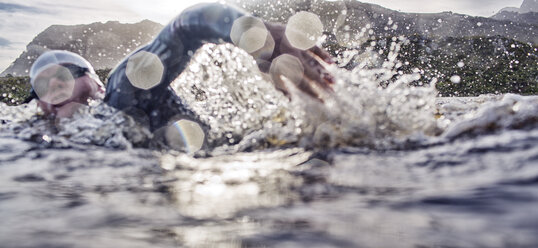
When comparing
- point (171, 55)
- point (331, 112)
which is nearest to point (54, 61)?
point (171, 55)

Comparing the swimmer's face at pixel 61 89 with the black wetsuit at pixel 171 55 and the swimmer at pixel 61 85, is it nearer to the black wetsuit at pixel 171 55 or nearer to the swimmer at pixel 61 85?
the swimmer at pixel 61 85

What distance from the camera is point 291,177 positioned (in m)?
2.00

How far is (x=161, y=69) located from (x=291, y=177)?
1942 millimetres

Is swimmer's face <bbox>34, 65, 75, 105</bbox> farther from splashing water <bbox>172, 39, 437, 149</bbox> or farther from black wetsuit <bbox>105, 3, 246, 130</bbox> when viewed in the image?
splashing water <bbox>172, 39, 437, 149</bbox>

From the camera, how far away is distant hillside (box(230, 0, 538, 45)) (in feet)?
136

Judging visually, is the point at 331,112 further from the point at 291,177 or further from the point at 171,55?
the point at 171,55

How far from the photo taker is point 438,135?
2.38 m

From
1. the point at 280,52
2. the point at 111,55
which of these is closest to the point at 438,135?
the point at 280,52

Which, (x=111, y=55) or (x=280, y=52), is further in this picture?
(x=111, y=55)

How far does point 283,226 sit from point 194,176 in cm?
106

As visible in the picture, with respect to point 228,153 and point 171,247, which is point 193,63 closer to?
point 228,153

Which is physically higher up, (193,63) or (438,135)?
(193,63)

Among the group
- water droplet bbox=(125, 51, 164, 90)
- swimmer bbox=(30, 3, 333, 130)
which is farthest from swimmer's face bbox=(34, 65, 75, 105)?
water droplet bbox=(125, 51, 164, 90)

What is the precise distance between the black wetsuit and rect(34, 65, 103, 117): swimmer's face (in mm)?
497
